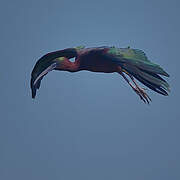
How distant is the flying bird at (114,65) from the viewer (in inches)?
62.8

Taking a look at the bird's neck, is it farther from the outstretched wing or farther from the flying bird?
the outstretched wing

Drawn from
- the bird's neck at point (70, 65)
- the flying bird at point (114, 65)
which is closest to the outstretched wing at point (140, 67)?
the flying bird at point (114, 65)

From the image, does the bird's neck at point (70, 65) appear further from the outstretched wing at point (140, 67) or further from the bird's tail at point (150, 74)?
the bird's tail at point (150, 74)

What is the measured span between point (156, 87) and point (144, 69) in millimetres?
104

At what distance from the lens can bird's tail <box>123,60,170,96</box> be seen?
1577mm

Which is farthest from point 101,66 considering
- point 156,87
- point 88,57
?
point 156,87

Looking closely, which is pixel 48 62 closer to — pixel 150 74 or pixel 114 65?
pixel 114 65

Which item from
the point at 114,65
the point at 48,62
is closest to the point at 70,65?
the point at 48,62

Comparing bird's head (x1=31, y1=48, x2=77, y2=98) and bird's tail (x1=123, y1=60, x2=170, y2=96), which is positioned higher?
bird's head (x1=31, y1=48, x2=77, y2=98)

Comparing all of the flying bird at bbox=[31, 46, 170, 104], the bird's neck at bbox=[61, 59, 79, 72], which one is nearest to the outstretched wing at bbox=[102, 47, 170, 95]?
the flying bird at bbox=[31, 46, 170, 104]

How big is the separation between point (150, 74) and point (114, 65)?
0.25 meters

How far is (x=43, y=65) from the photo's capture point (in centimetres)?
195

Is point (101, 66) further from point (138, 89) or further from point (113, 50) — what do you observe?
point (138, 89)

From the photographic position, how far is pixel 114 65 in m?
1.80
